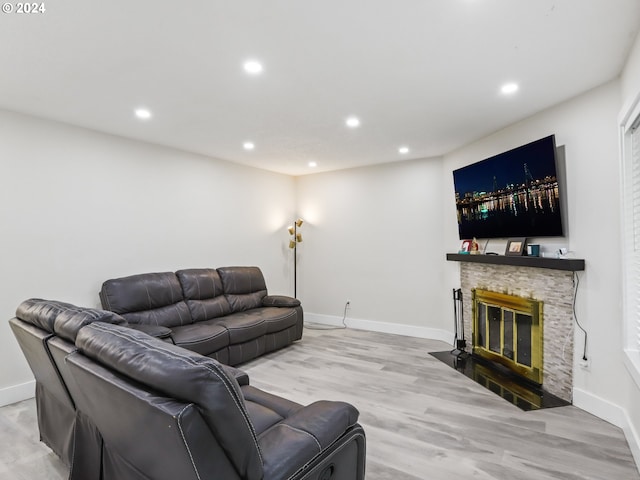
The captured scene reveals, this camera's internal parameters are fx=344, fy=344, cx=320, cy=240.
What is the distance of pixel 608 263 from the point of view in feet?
8.58

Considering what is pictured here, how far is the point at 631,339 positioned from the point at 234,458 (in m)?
2.65

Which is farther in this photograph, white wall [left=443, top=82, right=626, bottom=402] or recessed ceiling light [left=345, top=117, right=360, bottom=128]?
recessed ceiling light [left=345, top=117, right=360, bottom=128]

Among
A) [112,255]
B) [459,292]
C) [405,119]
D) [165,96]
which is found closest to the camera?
[165,96]

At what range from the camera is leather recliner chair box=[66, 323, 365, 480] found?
1013 mm

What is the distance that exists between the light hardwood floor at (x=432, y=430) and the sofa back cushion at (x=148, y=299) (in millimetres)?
995

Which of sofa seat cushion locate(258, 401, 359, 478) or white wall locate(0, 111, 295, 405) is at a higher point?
white wall locate(0, 111, 295, 405)

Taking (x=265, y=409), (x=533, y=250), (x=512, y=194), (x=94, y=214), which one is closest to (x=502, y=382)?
(x=533, y=250)

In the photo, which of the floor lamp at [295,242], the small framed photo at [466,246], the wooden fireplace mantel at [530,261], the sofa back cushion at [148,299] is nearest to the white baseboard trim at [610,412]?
the wooden fireplace mantel at [530,261]

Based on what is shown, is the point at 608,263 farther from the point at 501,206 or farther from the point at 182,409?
the point at 182,409

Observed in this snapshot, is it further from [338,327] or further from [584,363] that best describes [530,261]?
[338,327]

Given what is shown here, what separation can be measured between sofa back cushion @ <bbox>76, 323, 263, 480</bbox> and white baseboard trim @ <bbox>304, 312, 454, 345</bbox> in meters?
4.14

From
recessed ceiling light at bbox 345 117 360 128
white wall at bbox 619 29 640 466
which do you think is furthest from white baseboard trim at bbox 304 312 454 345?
recessed ceiling light at bbox 345 117 360 128

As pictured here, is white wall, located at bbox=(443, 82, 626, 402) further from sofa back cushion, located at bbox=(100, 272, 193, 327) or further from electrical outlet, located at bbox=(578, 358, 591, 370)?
sofa back cushion, located at bbox=(100, 272, 193, 327)

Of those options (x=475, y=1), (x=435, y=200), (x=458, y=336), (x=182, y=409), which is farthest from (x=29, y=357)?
(x=435, y=200)
